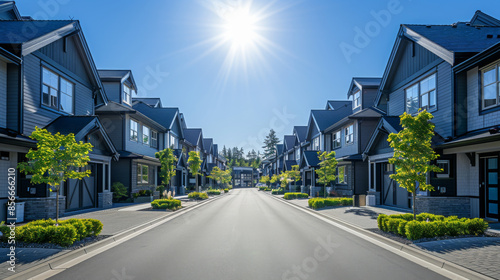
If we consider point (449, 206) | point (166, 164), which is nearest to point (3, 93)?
point (166, 164)

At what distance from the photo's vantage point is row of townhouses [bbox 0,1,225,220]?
14.1 m

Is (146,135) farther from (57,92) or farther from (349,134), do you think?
(349,134)

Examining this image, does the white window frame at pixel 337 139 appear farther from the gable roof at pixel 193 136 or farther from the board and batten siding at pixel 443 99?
the gable roof at pixel 193 136

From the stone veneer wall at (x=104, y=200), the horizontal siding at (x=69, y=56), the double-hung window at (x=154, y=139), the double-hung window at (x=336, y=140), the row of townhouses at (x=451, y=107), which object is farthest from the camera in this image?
the double-hung window at (x=154, y=139)

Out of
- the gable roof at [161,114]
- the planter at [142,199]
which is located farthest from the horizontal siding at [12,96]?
the gable roof at [161,114]

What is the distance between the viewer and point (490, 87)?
45.4ft

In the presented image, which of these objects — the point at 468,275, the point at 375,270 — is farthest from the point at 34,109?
the point at 468,275

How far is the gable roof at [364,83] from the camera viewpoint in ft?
101

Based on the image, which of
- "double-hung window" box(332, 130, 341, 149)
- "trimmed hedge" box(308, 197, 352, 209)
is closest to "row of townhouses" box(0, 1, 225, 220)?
"trimmed hedge" box(308, 197, 352, 209)

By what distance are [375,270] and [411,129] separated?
6548mm

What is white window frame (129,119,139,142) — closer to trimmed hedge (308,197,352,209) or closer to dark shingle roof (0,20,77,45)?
A: dark shingle roof (0,20,77,45)

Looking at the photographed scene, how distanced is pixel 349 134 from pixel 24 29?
82.5 ft

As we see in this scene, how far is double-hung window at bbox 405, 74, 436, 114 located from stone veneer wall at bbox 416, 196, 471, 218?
5076 mm

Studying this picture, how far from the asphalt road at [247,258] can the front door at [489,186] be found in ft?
24.5
